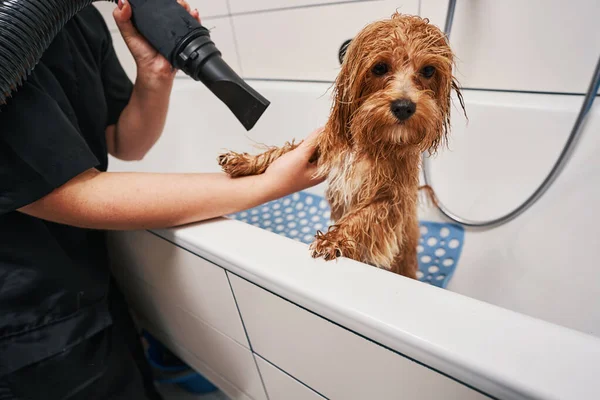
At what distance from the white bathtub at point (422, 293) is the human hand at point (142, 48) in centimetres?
39

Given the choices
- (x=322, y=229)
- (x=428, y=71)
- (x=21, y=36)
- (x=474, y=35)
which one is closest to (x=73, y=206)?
(x=21, y=36)

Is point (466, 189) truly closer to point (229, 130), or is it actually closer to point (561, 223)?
point (561, 223)

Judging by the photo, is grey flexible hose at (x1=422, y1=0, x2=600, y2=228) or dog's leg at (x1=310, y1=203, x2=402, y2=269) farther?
grey flexible hose at (x1=422, y1=0, x2=600, y2=228)

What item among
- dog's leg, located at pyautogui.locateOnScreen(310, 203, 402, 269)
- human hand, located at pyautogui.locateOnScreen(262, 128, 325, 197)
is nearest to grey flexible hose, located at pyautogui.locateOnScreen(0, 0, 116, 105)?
human hand, located at pyautogui.locateOnScreen(262, 128, 325, 197)

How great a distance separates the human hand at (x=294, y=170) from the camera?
713mm

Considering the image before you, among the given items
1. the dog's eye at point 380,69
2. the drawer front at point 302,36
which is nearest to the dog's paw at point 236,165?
the dog's eye at point 380,69

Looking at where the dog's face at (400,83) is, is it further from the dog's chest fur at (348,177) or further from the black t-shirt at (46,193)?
the black t-shirt at (46,193)

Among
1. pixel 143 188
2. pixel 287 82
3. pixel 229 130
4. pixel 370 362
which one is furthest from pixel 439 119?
pixel 229 130

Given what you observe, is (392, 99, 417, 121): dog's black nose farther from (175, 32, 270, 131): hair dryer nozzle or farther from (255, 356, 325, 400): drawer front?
(255, 356, 325, 400): drawer front

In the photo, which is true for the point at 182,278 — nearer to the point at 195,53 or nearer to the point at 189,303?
the point at 189,303

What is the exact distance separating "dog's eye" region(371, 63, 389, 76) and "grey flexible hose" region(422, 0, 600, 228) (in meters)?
0.38

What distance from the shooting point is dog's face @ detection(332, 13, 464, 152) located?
55 cm

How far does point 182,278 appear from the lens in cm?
78

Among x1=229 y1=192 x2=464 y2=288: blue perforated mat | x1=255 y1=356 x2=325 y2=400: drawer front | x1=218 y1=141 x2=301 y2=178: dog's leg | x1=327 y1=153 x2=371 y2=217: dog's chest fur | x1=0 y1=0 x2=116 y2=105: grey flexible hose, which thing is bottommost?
x1=255 y1=356 x2=325 y2=400: drawer front
